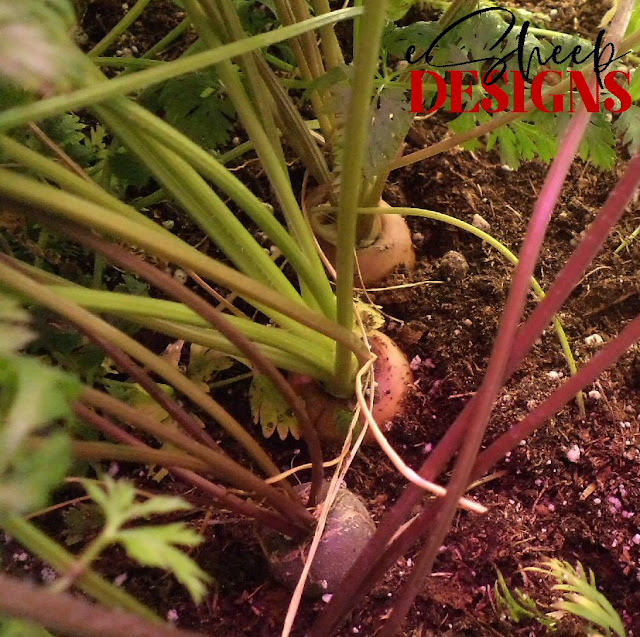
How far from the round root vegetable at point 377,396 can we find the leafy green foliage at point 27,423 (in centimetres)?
54

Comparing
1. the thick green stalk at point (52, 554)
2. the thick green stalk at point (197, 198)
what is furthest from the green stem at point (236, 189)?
the thick green stalk at point (52, 554)

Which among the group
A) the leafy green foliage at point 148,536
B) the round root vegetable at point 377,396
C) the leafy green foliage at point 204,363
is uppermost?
the leafy green foliage at point 148,536

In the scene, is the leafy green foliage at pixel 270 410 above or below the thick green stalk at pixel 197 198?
below

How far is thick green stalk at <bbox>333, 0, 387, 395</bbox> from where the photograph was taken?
1.36 feet

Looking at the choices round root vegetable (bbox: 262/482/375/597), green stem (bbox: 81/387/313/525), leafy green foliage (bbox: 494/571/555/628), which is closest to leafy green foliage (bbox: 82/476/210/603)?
green stem (bbox: 81/387/313/525)

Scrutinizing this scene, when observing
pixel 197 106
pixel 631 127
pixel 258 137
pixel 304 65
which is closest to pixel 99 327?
pixel 258 137

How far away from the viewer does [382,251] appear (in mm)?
996

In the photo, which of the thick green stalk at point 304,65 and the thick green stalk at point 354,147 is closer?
the thick green stalk at point 354,147

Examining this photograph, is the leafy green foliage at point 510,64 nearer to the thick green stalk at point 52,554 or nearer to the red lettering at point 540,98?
the red lettering at point 540,98

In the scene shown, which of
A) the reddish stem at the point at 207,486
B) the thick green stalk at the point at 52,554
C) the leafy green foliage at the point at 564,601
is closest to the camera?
the thick green stalk at the point at 52,554

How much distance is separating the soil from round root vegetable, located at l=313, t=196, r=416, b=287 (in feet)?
0.11

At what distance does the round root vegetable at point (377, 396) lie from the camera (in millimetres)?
863

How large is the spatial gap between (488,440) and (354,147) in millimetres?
572

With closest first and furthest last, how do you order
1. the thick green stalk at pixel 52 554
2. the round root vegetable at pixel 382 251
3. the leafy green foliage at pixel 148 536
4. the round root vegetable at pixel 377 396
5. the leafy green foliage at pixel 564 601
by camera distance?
the leafy green foliage at pixel 148 536
the thick green stalk at pixel 52 554
the leafy green foliage at pixel 564 601
the round root vegetable at pixel 377 396
the round root vegetable at pixel 382 251
